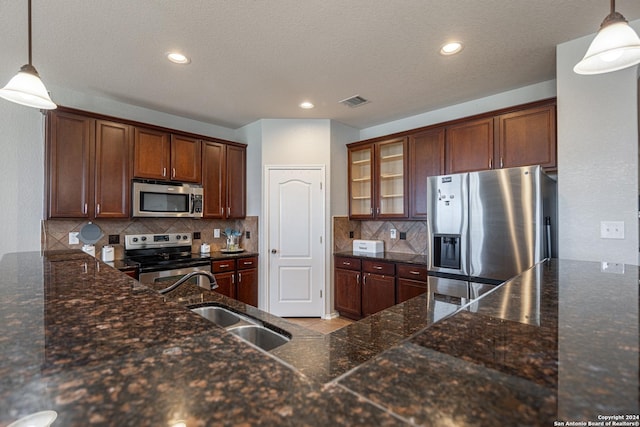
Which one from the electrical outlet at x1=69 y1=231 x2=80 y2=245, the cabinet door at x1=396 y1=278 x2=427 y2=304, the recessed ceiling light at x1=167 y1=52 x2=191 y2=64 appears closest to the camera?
the recessed ceiling light at x1=167 y1=52 x2=191 y2=64

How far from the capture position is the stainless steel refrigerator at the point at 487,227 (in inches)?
91.1

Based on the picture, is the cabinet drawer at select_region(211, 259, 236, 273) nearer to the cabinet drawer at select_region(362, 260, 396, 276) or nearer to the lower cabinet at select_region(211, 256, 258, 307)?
the lower cabinet at select_region(211, 256, 258, 307)

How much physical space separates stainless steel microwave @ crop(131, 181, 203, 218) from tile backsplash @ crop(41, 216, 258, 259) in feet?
1.00

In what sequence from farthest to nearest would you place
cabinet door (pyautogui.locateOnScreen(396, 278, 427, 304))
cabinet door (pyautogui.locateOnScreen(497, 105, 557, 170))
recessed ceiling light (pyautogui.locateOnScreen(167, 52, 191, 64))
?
cabinet door (pyautogui.locateOnScreen(396, 278, 427, 304)), cabinet door (pyautogui.locateOnScreen(497, 105, 557, 170)), recessed ceiling light (pyautogui.locateOnScreen(167, 52, 191, 64))

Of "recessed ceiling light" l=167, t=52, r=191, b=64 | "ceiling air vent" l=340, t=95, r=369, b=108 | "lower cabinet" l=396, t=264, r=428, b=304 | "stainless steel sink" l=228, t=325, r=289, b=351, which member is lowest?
"lower cabinet" l=396, t=264, r=428, b=304

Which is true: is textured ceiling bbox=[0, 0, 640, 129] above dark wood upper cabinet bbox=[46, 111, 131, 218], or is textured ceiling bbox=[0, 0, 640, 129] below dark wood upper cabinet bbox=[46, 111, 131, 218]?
above

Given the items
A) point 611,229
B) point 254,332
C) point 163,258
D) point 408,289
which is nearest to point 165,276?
point 163,258

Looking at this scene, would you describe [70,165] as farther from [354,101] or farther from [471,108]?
[471,108]

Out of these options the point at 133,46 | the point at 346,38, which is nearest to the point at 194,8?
the point at 133,46

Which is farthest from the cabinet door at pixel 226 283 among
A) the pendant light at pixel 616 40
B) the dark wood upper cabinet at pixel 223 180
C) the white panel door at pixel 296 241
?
the pendant light at pixel 616 40

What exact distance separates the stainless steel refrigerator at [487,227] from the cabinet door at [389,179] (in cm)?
95

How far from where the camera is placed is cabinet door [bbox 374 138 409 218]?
3.93 meters

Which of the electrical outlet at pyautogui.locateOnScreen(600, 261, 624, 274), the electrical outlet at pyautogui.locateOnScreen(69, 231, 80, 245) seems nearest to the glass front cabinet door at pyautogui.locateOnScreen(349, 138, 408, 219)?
the electrical outlet at pyautogui.locateOnScreen(600, 261, 624, 274)

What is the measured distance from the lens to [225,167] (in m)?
4.05
